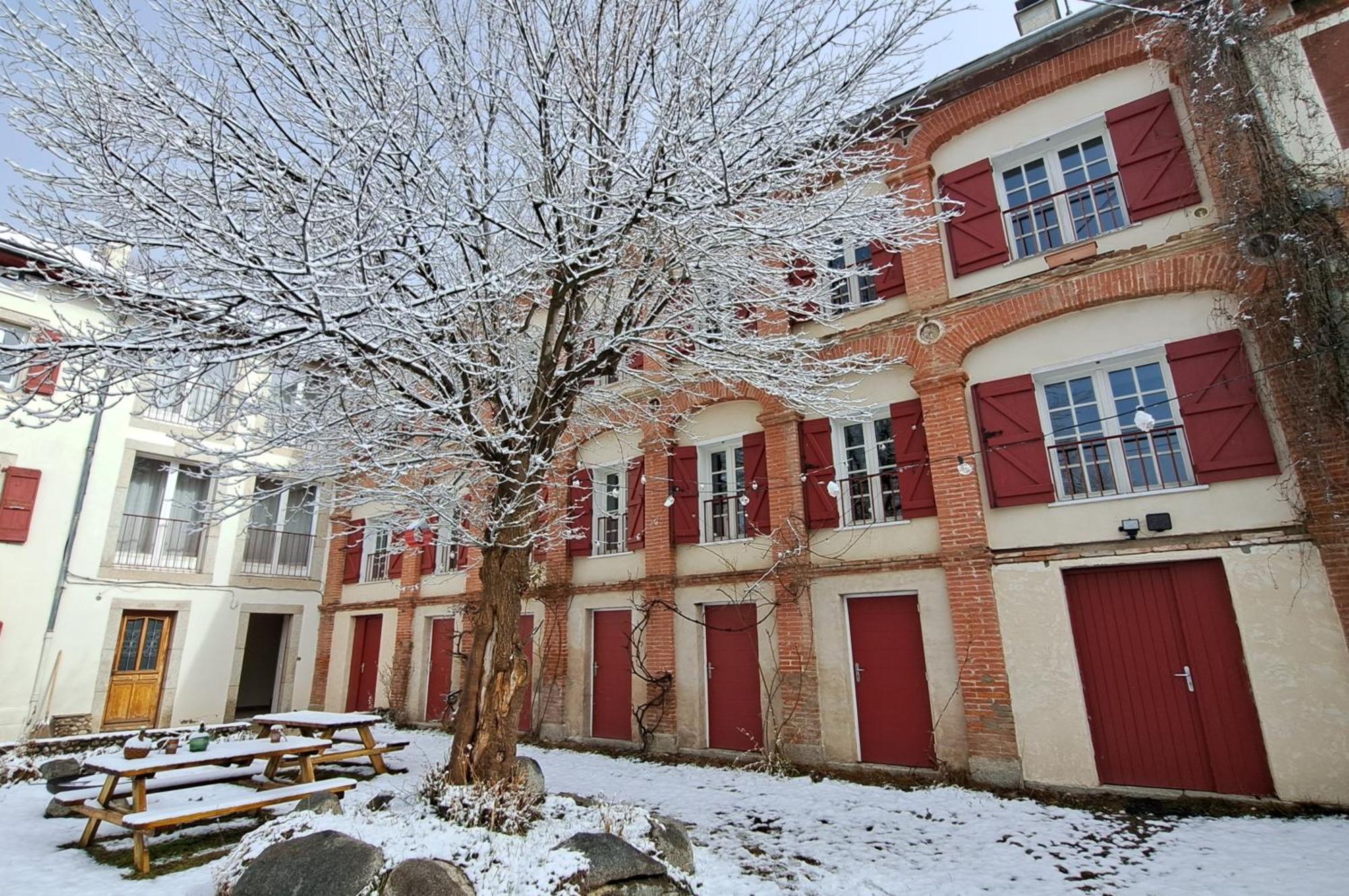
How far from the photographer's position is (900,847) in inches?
214

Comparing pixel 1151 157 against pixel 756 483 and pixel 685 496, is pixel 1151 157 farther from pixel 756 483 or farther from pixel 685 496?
pixel 685 496

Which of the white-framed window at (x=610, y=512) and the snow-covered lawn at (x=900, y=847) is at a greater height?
the white-framed window at (x=610, y=512)

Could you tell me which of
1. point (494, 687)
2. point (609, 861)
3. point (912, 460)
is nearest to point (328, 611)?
point (494, 687)

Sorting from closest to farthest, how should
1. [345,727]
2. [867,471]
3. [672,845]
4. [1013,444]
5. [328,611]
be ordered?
[672,845], [1013,444], [345,727], [867,471], [328,611]

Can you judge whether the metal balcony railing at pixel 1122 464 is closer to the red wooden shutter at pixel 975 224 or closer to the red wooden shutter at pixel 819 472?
the red wooden shutter at pixel 975 224

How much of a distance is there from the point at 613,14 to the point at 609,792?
7715 millimetres

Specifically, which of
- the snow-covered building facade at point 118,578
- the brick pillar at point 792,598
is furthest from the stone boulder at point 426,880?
the snow-covered building facade at point 118,578

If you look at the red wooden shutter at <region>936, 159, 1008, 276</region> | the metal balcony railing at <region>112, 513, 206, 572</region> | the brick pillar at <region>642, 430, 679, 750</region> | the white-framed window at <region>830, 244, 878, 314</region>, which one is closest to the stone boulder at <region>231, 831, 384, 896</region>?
the brick pillar at <region>642, 430, 679, 750</region>

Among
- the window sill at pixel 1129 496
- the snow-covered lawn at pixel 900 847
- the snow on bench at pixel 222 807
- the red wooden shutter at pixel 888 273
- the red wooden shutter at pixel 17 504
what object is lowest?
the snow-covered lawn at pixel 900 847

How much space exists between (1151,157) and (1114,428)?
315cm

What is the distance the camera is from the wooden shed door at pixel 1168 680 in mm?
6090

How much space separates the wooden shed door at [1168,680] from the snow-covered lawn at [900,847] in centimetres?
63

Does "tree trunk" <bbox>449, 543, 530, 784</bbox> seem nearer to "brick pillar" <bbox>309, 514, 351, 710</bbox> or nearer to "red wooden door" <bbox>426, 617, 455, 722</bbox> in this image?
"red wooden door" <bbox>426, 617, 455, 722</bbox>

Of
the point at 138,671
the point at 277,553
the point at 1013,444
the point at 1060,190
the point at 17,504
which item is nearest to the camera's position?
the point at 1013,444
